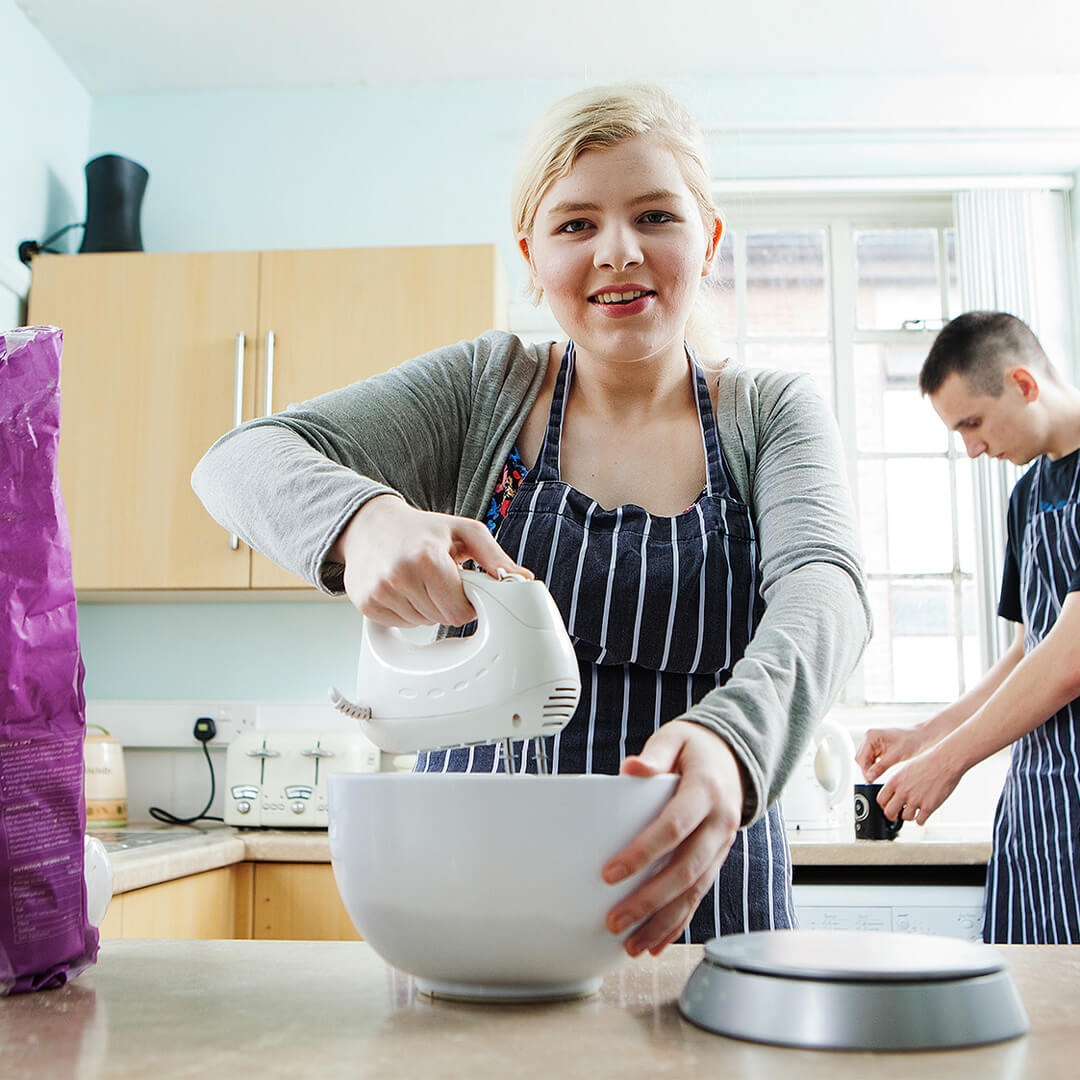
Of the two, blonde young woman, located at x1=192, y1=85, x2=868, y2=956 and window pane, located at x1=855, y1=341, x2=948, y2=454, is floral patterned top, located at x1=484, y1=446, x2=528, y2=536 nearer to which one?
blonde young woman, located at x1=192, y1=85, x2=868, y2=956

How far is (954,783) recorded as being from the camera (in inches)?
74.3

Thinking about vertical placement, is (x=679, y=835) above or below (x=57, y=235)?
below

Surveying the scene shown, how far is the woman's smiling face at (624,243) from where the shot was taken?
38.4 inches

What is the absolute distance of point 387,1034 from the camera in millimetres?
524

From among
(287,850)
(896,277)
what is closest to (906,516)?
(896,277)

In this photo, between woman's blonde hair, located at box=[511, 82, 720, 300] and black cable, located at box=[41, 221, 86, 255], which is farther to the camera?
black cable, located at box=[41, 221, 86, 255]

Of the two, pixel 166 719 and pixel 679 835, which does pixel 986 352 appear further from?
pixel 166 719

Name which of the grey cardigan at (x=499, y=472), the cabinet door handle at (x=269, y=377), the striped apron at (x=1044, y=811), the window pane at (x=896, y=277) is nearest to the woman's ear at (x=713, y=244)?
the grey cardigan at (x=499, y=472)

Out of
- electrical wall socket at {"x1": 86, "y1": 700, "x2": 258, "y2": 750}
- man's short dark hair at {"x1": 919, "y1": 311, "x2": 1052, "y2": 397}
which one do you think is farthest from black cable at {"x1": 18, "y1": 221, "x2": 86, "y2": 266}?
man's short dark hair at {"x1": 919, "y1": 311, "x2": 1052, "y2": 397}

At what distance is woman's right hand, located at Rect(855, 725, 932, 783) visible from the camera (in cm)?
207

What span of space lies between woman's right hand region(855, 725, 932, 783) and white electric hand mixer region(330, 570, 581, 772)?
5.05ft

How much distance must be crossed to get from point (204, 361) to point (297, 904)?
122 centimetres

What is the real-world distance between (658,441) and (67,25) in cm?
246

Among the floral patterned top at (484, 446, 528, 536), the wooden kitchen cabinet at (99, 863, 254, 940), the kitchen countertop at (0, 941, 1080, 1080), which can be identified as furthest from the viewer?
the wooden kitchen cabinet at (99, 863, 254, 940)
